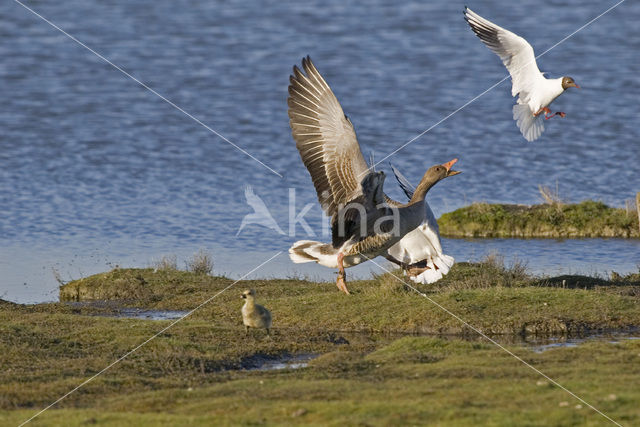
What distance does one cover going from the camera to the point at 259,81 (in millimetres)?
52281

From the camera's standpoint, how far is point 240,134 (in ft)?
139

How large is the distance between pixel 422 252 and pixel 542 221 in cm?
1067

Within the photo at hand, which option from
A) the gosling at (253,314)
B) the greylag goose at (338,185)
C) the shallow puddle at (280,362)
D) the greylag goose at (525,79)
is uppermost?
the greylag goose at (525,79)

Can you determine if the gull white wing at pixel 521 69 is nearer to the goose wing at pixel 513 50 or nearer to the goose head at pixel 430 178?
the goose wing at pixel 513 50

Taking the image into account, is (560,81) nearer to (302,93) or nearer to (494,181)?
(302,93)

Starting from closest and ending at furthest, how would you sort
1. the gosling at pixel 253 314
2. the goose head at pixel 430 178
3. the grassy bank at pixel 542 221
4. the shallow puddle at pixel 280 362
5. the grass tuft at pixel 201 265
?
1. the shallow puddle at pixel 280 362
2. the gosling at pixel 253 314
3. the goose head at pixel 430 178
4. the grass tuft at pixel 201 265
5. the grassy bank at pixel 542 221

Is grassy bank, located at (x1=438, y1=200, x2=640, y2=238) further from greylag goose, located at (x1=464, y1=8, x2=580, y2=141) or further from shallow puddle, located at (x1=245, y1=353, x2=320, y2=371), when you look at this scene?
shallow puddle, located at (x1=245, y1=353, x2=320, y2=371)

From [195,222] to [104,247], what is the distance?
406 cm

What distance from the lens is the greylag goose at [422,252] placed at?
1627 centimetres

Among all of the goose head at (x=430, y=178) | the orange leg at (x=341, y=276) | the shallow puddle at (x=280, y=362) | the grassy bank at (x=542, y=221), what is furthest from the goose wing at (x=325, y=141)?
the grassy bank at (x=542, y=221)

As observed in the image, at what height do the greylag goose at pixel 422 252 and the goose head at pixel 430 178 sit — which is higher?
the goose head at pixel 430 178

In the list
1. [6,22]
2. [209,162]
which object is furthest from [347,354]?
[6,22]

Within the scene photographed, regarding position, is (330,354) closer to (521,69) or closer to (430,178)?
(430,178)

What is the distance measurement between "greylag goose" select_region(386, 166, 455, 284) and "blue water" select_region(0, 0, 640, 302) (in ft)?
16.6
